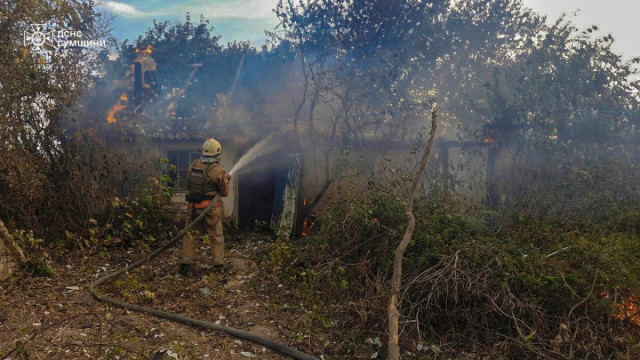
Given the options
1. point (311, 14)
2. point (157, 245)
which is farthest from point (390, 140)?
point (157, 245)

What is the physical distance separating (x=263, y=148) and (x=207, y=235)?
3.44 metres

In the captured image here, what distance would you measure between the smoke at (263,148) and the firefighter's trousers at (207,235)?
Result: 9.76ft

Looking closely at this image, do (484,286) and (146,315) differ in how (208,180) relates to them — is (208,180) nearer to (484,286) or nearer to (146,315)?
(146,315)

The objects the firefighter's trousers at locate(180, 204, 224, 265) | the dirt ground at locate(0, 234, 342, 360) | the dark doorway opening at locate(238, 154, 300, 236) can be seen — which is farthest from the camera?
the dark doorway opening at locate(238, 154, 300, 236)

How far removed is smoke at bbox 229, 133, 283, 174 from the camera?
10805mm

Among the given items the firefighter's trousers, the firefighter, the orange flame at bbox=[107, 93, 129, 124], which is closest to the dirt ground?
the firefighter's trousers

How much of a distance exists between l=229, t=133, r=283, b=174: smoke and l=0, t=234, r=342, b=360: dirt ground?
2946 millimetres

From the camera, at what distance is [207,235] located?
310 inches

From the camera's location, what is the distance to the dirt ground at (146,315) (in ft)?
15.1

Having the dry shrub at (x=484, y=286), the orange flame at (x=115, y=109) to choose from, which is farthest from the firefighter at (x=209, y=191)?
the orange flame at (x=115, y=109)

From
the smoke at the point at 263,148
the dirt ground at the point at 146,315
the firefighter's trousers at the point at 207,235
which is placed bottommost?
the dirt ground at the point at 146,315

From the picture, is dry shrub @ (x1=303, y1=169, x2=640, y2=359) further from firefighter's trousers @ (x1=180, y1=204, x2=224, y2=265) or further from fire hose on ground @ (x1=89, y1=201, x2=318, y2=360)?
firefighter's trousers @ (x1=180, y1=204, x2=224, y2=265)

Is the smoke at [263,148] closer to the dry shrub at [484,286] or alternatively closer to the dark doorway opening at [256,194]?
the dark doorway opening at [256,194]

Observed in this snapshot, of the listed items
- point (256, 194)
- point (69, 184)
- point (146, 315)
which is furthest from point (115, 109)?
point (146, 315)
